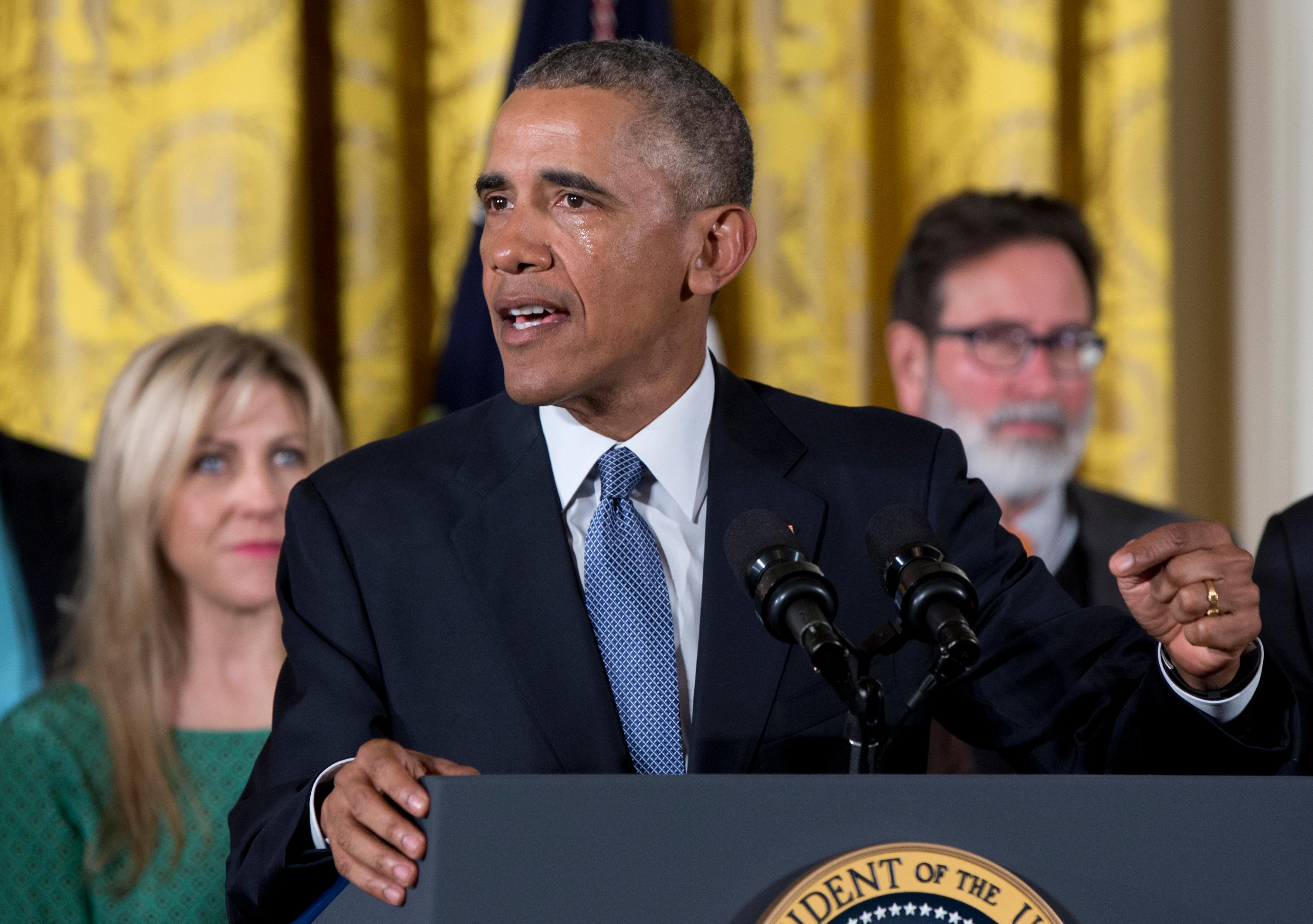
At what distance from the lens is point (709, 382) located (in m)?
1.67

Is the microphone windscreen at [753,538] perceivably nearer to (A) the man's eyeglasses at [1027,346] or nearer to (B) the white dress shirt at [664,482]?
(B) the white dress shirt at [664,482]

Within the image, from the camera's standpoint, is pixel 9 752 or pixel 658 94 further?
pixel 9 752

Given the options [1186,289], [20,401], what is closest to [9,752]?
[20,401]

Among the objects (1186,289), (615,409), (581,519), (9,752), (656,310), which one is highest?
(1186,289)

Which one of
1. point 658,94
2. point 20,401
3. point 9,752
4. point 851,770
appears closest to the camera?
point 851,770

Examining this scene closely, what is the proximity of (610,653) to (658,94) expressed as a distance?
0.58 metres

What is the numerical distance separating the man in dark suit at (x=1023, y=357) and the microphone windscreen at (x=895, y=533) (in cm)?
166

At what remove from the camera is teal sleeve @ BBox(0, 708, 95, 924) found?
7.48 feet

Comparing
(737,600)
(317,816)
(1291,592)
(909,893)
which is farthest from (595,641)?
(1291,592)

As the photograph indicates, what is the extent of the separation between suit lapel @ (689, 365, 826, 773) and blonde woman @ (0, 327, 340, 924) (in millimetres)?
1134

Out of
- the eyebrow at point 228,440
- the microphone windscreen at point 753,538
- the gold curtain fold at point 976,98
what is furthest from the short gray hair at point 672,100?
the gold curtain fold at point 976,98

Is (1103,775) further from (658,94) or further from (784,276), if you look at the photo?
(784,276)

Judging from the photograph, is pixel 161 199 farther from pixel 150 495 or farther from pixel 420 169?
pixel 150 495

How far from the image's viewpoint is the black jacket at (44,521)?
2.83 metres
